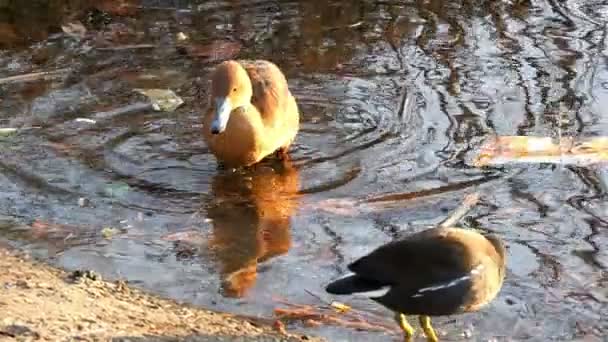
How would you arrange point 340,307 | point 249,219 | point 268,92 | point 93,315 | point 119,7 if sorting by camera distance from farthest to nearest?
point 119,7 < point 268,92 < point 249,219 < point 340,307 < point 93,315

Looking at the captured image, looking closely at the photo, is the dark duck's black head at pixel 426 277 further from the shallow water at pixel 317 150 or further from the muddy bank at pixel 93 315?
the muddy bank at pixel 93 315

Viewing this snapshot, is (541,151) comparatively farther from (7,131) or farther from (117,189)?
(7,131)

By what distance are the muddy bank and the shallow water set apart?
25cm

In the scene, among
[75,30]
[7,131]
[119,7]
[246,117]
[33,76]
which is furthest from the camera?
[119,7]

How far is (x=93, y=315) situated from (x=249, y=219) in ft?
5.92

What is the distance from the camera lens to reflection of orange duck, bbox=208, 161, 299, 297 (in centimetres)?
668

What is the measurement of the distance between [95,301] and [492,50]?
4904 millimetres

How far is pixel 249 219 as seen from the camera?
24.0ft

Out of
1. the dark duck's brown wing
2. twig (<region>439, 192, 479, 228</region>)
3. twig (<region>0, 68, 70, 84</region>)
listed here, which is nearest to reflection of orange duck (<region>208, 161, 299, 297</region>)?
twig (<region>439, 192, 479, 228</region>)

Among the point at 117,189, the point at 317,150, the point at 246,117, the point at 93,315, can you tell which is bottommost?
the point at 317,150

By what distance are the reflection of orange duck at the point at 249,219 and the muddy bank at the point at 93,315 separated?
47 cm

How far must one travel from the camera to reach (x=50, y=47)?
10.3m

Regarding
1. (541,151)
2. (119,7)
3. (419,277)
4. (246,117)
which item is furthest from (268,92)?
(119,7)

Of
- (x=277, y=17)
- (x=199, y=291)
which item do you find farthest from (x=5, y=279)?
(x=277, y=17)
